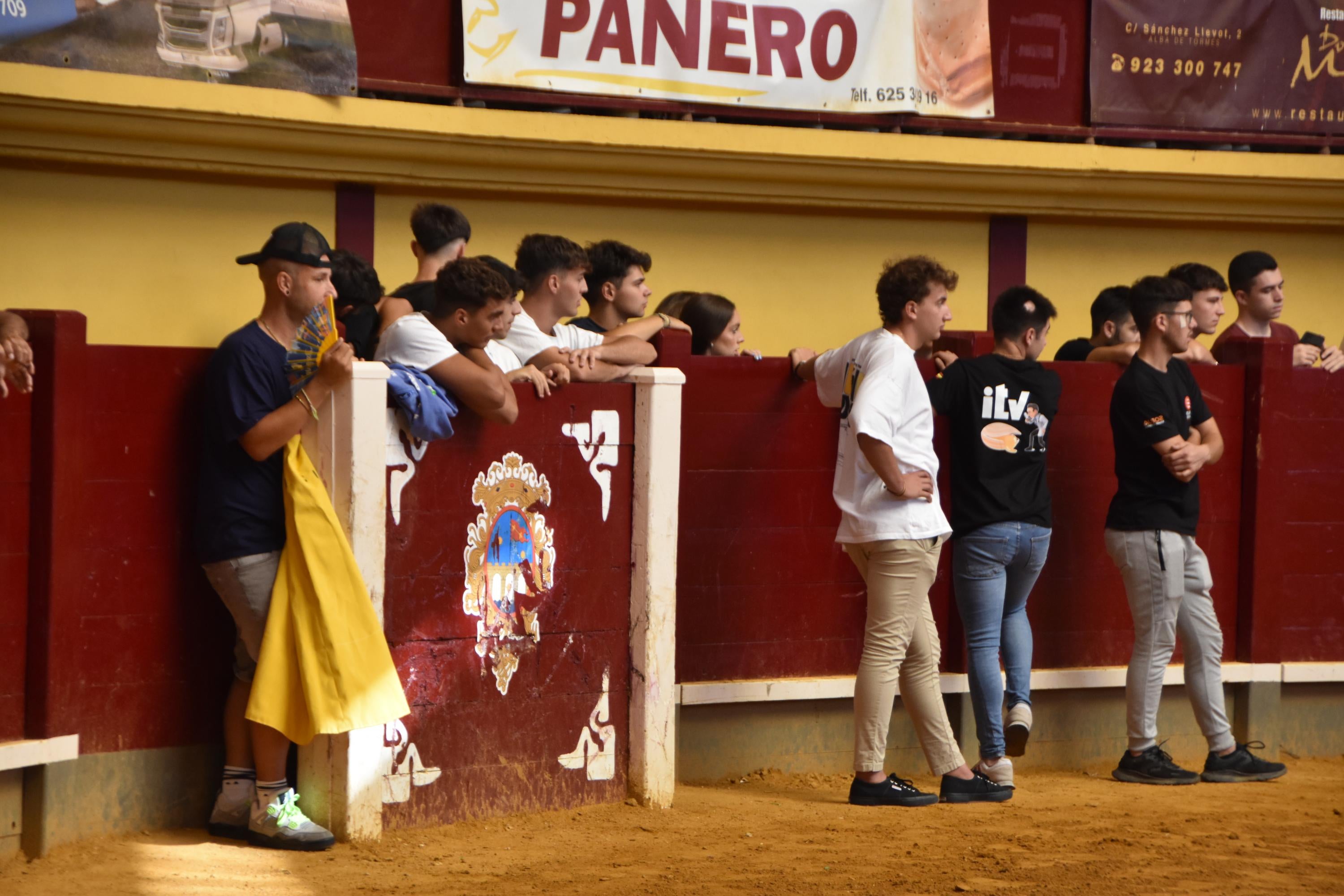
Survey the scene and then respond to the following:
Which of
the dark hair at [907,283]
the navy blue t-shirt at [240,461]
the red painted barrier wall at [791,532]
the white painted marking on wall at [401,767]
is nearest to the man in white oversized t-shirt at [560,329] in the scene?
the red painted barrier wall at [791,532]

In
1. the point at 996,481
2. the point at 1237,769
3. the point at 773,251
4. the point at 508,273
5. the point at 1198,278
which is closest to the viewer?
the point at 508,273

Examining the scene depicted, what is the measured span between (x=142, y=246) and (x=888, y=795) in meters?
5.33

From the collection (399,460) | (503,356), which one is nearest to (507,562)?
(399,460)

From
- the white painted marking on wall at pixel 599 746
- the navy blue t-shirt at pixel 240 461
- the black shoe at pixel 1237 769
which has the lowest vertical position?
the black shoe at pixel 1237 769

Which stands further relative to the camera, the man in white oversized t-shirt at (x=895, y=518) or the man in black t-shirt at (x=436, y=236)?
the man in black t-shirt at (x=436, y=236)

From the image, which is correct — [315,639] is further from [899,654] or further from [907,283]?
[907,283]

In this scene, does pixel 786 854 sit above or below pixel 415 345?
below

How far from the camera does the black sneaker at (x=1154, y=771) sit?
6418 mm

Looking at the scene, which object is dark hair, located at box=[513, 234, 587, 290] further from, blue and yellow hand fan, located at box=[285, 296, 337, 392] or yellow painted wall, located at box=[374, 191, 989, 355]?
yellow painted wall, located at box=[374, 191, 989, 355]

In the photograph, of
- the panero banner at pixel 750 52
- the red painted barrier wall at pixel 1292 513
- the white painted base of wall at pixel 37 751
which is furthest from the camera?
the panero banner at pixel 750 52

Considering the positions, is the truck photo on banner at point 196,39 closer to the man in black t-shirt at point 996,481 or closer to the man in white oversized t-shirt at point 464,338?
the man in white oversized t-shirt at point 464,338

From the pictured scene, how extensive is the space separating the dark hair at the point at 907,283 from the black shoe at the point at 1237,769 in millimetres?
2447

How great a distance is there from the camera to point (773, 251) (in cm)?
1027

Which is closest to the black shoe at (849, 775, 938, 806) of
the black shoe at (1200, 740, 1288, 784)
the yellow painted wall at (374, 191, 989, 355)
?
the black shoe at (1200, 740, 1288, 784)
